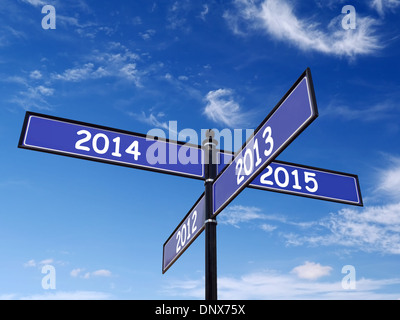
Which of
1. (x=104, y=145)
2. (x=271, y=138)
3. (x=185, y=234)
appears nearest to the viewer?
(x=271, y=138)

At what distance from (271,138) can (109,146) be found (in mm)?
2022

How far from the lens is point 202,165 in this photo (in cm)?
471

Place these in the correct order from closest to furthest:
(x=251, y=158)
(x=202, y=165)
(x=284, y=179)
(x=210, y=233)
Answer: (x=251, y=158) < (x=210, y=233) < (x=284, y=179) < (x=202, y=165)

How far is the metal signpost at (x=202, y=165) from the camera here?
389 cm

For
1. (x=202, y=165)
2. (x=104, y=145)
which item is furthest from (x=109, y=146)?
(x=202, y=165)

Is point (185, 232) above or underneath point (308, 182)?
underneath

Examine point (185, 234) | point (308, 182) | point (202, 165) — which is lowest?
point (185, 234)

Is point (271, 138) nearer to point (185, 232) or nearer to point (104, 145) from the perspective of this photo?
point (104, 145)

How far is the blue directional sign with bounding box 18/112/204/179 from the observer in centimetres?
418

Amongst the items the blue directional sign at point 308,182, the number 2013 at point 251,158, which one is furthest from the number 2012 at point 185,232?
the number 2013 at point 251,158

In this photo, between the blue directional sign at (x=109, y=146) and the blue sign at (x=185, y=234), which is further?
the blue sign at (x=185, y=234)

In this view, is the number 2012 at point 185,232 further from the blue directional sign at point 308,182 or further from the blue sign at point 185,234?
the blue directional sign at point 308,182

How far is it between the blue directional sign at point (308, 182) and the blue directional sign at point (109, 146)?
1.56 ft
